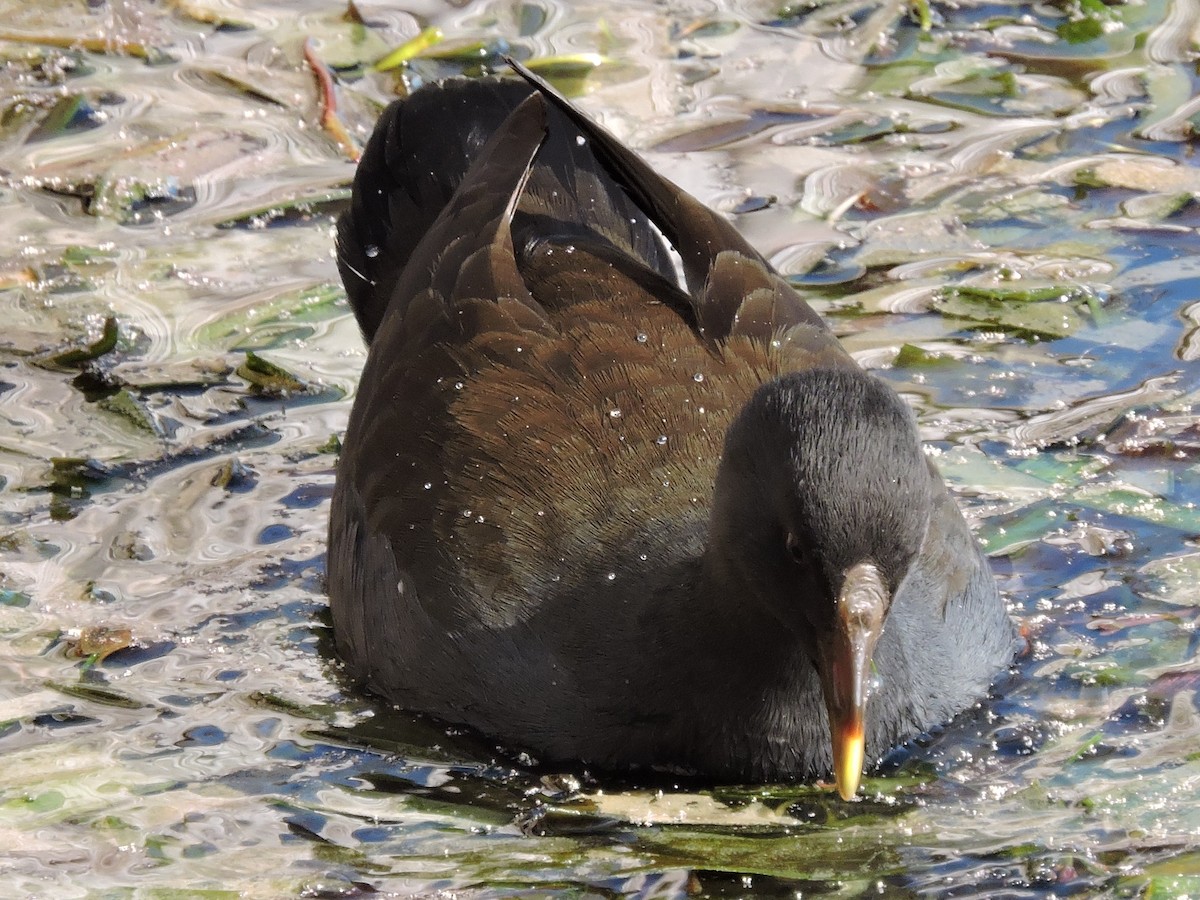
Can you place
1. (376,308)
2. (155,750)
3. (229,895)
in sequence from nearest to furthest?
(229,895) < (155,750) < (376,308)

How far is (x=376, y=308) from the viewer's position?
18.0 ft

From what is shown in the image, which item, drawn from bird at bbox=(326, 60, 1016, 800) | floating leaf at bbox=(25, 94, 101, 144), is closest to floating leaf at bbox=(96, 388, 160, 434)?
bird at bbox=(326, 60, 1016, 800)

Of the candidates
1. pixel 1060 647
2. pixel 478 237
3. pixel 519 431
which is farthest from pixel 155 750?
pixel 1060 647

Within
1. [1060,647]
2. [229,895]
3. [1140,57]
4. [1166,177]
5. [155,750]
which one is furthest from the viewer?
[1140,57]

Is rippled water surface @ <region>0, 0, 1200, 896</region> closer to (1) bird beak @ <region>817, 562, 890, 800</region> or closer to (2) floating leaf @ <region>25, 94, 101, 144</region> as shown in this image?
(2) floating leaf @ <region>25, 94, 101, 144</region>

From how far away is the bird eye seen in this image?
141 inches

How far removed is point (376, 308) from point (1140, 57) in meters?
3.29

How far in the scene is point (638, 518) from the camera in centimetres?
414

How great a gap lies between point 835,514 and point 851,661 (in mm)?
267

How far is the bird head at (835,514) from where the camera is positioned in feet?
11.6

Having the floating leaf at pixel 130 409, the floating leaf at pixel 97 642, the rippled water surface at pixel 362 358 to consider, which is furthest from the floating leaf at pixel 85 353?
the floating leaf at pixel 97 642

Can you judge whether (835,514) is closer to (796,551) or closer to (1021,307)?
(796,551)

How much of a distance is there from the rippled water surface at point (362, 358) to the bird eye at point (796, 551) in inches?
21.7

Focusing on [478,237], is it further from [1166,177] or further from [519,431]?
[1166,177]
